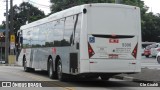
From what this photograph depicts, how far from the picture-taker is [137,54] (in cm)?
1853

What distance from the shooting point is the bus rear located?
17.8 meters

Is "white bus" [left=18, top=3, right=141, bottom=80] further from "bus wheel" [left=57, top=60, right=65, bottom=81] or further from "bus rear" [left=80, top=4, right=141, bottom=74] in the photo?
"bus wheel" [left=57, top=60, right=65, bottom=81]

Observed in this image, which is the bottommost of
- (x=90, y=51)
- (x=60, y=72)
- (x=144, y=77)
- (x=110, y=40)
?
(x=144, y=77)

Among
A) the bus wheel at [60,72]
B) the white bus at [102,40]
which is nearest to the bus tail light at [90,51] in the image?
the white bus at [102,40]

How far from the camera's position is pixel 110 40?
18.1 metres

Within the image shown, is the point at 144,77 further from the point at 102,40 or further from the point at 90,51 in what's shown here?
the point at 90,51

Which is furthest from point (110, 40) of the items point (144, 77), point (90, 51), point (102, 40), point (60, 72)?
point (144, 77)

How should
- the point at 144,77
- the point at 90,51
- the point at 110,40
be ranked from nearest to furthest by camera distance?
the point at 90,51 < the point at 110,40 < the point at 144,77

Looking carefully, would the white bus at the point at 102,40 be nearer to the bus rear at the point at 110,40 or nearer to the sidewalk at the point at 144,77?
the bus rear at the point at 110,40

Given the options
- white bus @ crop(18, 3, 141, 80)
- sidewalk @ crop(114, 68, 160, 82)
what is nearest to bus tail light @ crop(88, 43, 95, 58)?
white bus @ crop(18, 3, 141, 80)

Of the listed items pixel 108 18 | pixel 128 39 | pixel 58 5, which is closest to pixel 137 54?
pixel 128 39

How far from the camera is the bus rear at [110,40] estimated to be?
17.8 meters

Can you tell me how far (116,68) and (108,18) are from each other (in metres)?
2.03

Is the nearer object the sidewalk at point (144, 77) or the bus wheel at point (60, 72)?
the sidewalk at point (144, 77)
